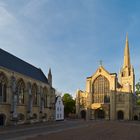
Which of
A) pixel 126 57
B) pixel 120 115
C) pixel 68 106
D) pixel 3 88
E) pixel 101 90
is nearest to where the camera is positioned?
pixel 3 88

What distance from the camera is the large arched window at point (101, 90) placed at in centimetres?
8266

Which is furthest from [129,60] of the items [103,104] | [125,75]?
[103,104]

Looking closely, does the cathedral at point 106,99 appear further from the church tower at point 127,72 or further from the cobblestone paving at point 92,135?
the cobblestone paving at point 92,135

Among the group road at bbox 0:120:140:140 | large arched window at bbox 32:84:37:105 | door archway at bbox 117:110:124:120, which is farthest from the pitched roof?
door archway at bbox 117:110:124:120

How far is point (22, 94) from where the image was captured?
48.1 m

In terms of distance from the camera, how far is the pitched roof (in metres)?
45.3

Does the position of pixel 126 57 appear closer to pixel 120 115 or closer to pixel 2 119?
pixel 120 115

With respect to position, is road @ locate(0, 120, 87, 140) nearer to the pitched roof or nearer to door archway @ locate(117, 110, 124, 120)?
the pitched roof

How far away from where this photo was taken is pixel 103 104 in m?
81.4

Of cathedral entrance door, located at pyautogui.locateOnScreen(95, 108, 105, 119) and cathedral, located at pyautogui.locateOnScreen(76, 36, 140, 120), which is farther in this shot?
cathedral entrance door, located at pyautogui.locateOnScreen(95, 108, 105, 119)

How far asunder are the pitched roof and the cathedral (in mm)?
23905

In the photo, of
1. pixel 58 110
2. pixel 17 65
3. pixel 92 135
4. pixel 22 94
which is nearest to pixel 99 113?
pixel 58 110

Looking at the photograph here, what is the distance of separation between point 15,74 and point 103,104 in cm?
4339

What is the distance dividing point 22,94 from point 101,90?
4052cm
